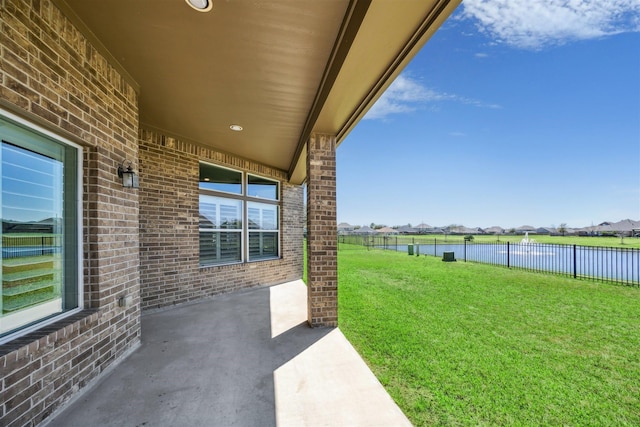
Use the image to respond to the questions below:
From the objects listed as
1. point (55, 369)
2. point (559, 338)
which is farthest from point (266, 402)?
point (559, 338)

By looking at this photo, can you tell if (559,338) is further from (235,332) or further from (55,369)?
(55,369)

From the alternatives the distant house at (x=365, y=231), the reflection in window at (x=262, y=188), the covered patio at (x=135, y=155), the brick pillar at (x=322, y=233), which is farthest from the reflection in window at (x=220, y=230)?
the distant house at (x=365, y=231)

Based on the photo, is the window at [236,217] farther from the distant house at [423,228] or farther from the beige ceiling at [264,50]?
the distant house at [423,228]

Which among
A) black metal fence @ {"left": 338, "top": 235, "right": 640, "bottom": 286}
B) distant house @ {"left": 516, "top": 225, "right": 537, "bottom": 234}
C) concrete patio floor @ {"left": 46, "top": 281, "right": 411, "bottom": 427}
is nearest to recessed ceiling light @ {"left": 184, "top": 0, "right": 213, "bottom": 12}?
concrete patio floor @ {"left": 46, "top": 281, "right": 411, "bottom": 427}

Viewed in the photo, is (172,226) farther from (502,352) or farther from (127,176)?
(502,352)

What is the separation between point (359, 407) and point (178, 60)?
3391mm

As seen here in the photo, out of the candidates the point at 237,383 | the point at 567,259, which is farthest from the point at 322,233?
the point at 567,259

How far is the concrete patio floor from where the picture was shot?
186 cm

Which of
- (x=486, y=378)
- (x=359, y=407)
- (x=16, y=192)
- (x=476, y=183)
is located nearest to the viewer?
(x=16, y=192)

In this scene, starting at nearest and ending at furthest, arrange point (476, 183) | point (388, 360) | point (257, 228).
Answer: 1. point (388, 360)
2. point (257, 228)
3. point (476, 183)

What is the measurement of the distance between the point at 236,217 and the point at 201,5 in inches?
179

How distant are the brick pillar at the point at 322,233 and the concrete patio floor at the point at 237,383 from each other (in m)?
0.29

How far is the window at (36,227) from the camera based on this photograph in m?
1.73

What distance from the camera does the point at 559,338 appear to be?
3.24m
